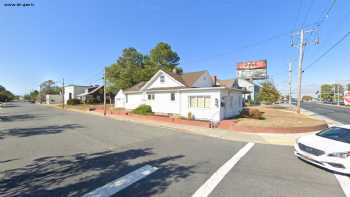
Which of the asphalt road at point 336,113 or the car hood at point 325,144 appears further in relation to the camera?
the asphalt road at point 336,113

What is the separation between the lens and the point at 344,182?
4.56 metres

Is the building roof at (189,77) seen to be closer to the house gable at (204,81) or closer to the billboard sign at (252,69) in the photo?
the house gable at (204,81)

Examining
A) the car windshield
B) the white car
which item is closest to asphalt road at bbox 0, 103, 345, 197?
the white car

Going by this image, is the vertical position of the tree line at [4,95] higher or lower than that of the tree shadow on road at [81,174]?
higher

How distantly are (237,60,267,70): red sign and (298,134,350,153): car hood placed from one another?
174 ft

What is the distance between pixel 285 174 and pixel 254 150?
2521mm

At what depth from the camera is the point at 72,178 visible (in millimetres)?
4621

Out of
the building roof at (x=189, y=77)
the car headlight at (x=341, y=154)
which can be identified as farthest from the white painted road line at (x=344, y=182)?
the building roof at (x=189, y=77)

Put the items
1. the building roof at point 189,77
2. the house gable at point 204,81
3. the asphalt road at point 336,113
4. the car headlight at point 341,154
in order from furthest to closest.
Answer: the house gable at point 204,81
the building roof at point 189,77
the asphalt road at point 336,113
the car headlight at point 341,154

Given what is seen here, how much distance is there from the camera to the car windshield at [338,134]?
5.79 metres

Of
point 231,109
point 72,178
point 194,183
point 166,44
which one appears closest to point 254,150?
point 194,183

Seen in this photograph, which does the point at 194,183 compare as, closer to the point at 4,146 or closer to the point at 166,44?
the point at 4,146

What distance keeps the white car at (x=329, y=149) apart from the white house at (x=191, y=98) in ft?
29.4

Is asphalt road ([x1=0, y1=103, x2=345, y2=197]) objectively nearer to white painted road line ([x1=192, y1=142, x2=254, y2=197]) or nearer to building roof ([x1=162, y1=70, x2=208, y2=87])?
white painted road line ([x1=192, y1=142, x2=254, y2=197])
